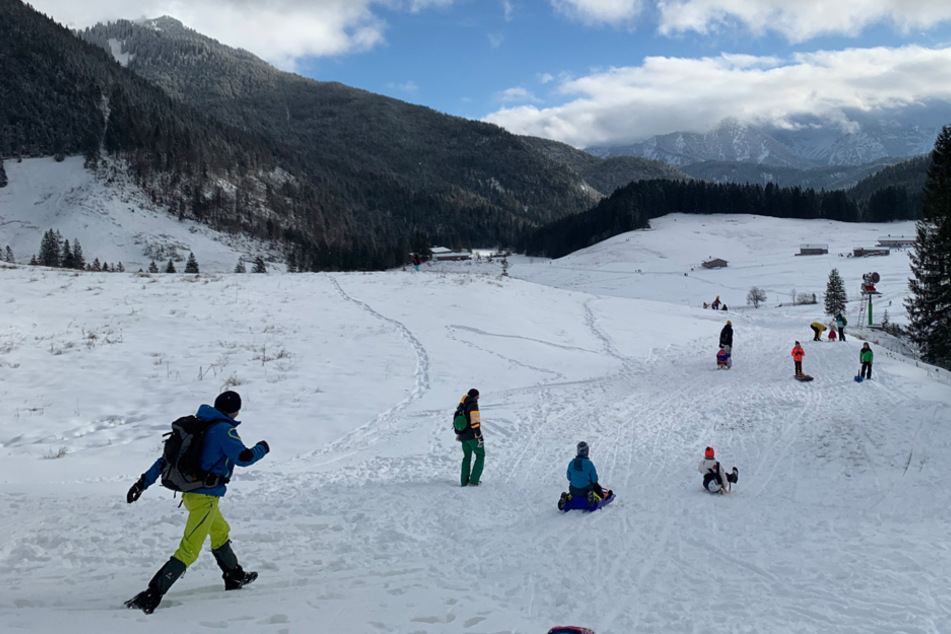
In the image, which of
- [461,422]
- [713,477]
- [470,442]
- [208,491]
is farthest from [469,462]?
[208,491]

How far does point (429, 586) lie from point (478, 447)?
414 cm

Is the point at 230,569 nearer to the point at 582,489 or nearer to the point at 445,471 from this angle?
the point at 582,489

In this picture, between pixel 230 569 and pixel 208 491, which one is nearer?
pixel 208 491

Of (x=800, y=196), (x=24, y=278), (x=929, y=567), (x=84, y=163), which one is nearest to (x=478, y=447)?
(x=929, y=567)

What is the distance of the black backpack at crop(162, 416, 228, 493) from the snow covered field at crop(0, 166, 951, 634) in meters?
1.22

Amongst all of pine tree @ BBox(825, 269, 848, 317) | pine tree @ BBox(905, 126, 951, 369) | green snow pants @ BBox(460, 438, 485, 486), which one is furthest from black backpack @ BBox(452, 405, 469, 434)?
pine tree @ BBox(825, 269, 848, 317)

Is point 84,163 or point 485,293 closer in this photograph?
point 485,293

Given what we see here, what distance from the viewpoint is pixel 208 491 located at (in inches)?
211

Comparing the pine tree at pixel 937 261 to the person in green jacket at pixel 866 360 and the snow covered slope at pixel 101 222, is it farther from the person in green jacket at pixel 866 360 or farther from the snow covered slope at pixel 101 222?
the snow covered slope at pixel 101 222

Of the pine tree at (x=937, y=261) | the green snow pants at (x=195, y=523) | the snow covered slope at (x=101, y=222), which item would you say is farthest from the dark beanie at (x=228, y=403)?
the snow covered slope at (x=101, y=222)

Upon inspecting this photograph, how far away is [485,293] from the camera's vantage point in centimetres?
3053

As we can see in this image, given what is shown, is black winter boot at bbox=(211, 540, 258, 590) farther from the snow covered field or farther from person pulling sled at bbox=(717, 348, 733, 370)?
person pulling sled at bbox=(717, 348, 733, 370)

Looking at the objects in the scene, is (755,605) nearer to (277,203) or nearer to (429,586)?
(429,586)

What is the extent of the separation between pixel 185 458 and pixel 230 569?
1446mm
